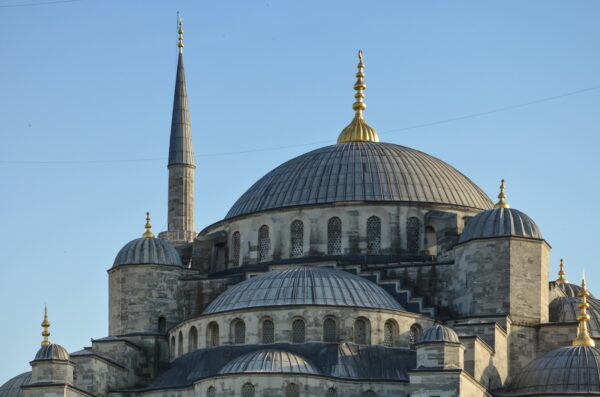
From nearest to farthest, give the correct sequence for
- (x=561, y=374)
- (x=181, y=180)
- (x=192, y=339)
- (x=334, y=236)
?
(x=561, y=374) < (x=192, y=339) < (x=334, y=236) < (x=181, y=180)

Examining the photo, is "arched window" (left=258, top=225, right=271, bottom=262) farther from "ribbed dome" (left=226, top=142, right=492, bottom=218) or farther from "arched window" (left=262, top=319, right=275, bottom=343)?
"arched window" (left=262, top=319, right=275, bottom=343)

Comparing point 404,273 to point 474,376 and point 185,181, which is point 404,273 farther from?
point 185,181

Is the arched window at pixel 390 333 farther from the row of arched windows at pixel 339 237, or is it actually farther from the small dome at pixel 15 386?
the small dome at pixel 15 386

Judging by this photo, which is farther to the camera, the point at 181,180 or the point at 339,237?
the point at 181,180

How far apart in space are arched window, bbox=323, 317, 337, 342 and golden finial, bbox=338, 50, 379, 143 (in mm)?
18034

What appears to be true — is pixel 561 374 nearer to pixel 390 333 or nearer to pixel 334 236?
pixel 390 333

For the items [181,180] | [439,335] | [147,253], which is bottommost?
[439,335]

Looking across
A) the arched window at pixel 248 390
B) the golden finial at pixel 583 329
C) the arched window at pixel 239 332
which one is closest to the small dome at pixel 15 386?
the arched window at pixel 239 332

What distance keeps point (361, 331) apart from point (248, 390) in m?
6.27

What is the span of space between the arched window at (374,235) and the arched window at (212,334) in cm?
955

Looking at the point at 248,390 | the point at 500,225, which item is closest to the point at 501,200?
the point at 500,225

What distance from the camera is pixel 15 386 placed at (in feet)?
267

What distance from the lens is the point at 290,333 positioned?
75875 mm

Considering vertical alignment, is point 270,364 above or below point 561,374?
above
